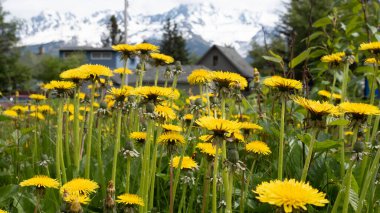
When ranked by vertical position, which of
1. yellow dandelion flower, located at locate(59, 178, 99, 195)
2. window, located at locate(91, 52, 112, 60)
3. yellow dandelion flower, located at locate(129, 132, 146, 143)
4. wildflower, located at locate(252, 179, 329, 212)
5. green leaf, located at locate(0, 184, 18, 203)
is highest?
window, located at locate(91, 52, 112, 60)

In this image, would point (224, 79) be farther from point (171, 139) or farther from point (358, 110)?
point (358, 110)

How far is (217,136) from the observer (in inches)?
48.3

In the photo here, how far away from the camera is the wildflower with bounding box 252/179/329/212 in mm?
863

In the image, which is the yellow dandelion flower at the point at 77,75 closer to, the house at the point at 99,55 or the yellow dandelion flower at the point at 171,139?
the yellow dandelion flower at the point at 171,139

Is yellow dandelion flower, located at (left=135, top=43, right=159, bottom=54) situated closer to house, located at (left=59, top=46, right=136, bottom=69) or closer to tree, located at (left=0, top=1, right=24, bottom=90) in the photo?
tree, located at (left=0, top=1, right=24, bottom=90)

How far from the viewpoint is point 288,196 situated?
878mm

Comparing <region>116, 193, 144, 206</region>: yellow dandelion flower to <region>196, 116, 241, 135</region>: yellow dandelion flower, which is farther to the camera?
<region>116, 193, 144, 206</region>: yellow dandelion flower

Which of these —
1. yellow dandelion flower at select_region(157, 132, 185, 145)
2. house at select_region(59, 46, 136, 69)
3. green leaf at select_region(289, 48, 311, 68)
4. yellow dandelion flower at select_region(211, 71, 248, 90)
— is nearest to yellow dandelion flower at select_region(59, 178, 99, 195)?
yellow dandelion flower at select_region(157, 132, 185, 145)

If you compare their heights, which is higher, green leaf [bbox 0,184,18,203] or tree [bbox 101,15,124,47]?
tree [bbox 101,15,124,47]

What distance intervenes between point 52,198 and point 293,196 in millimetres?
1318

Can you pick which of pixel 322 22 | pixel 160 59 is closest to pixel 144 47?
pixel 160 59

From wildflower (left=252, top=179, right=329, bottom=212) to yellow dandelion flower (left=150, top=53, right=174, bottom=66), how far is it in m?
1.37

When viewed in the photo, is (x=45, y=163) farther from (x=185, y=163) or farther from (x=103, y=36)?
(x=103, y=36)

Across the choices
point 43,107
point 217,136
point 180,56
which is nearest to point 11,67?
point 180,56
